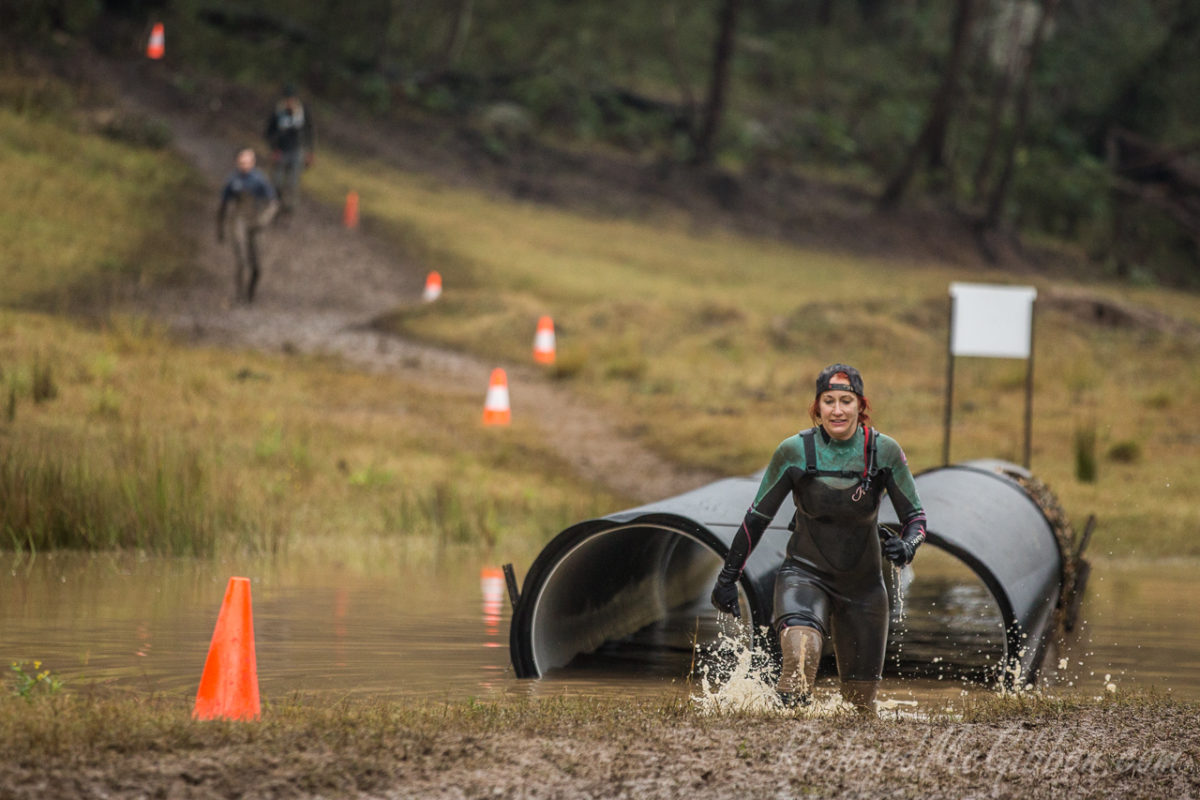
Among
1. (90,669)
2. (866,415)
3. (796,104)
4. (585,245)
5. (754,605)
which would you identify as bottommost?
(90,669)

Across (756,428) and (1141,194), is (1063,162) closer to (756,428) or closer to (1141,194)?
(1141,194)

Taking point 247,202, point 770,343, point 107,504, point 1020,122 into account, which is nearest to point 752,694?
point 107,504

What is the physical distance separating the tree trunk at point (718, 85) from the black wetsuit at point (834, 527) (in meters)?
37.1

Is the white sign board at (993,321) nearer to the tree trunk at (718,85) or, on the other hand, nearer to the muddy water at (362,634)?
the muddy water at (362,634)

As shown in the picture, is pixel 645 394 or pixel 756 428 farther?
pixel 645 394

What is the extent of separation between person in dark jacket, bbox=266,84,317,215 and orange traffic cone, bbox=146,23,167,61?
39.5ft

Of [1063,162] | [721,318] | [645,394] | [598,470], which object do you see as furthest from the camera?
[1063,162]

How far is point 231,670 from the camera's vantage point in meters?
6.38

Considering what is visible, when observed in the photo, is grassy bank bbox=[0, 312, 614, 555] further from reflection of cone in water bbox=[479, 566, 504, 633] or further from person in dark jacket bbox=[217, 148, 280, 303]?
person in dark jacket bbox=[217, 148, 280, 303]

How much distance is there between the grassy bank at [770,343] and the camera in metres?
17.7

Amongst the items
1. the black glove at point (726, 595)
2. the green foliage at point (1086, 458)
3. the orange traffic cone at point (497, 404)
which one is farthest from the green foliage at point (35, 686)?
the green foliage at point (1086, 458)

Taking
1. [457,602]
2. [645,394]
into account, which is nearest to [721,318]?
[645,394]

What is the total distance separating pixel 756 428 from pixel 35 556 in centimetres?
953

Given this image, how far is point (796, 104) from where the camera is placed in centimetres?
5534
